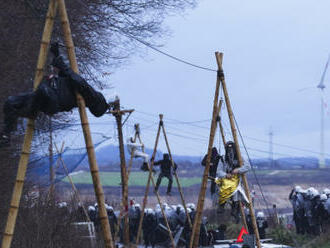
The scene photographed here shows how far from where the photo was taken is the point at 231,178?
19.3m

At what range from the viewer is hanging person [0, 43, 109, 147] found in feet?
35.0

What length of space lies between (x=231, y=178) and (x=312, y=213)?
491 inches

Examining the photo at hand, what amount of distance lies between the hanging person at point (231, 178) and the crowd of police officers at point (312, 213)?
37.6 ft

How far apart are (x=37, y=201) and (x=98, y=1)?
14.4ft

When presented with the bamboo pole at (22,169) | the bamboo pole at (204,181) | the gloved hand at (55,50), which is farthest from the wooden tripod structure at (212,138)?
the bamboo pole at (22,169)

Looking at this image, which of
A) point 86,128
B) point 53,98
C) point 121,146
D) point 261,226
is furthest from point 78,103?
point 261,226

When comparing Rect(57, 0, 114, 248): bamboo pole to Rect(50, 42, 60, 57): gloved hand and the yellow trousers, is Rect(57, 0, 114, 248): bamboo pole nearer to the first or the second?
Rect(50, 42, 60, 57): gloved hand

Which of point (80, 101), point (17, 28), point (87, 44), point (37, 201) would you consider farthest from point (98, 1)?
point (80, 101)

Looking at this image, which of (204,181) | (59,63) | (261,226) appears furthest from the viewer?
(261,226)

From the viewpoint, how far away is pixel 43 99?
35.2ft

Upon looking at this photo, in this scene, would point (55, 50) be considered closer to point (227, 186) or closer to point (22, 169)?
point (22, 169)

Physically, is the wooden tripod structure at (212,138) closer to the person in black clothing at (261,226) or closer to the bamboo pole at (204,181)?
the bamboo pole at (204,181)

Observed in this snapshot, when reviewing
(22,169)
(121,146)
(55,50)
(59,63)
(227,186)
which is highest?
(121,146)

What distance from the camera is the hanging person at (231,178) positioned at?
19250 millimetres
